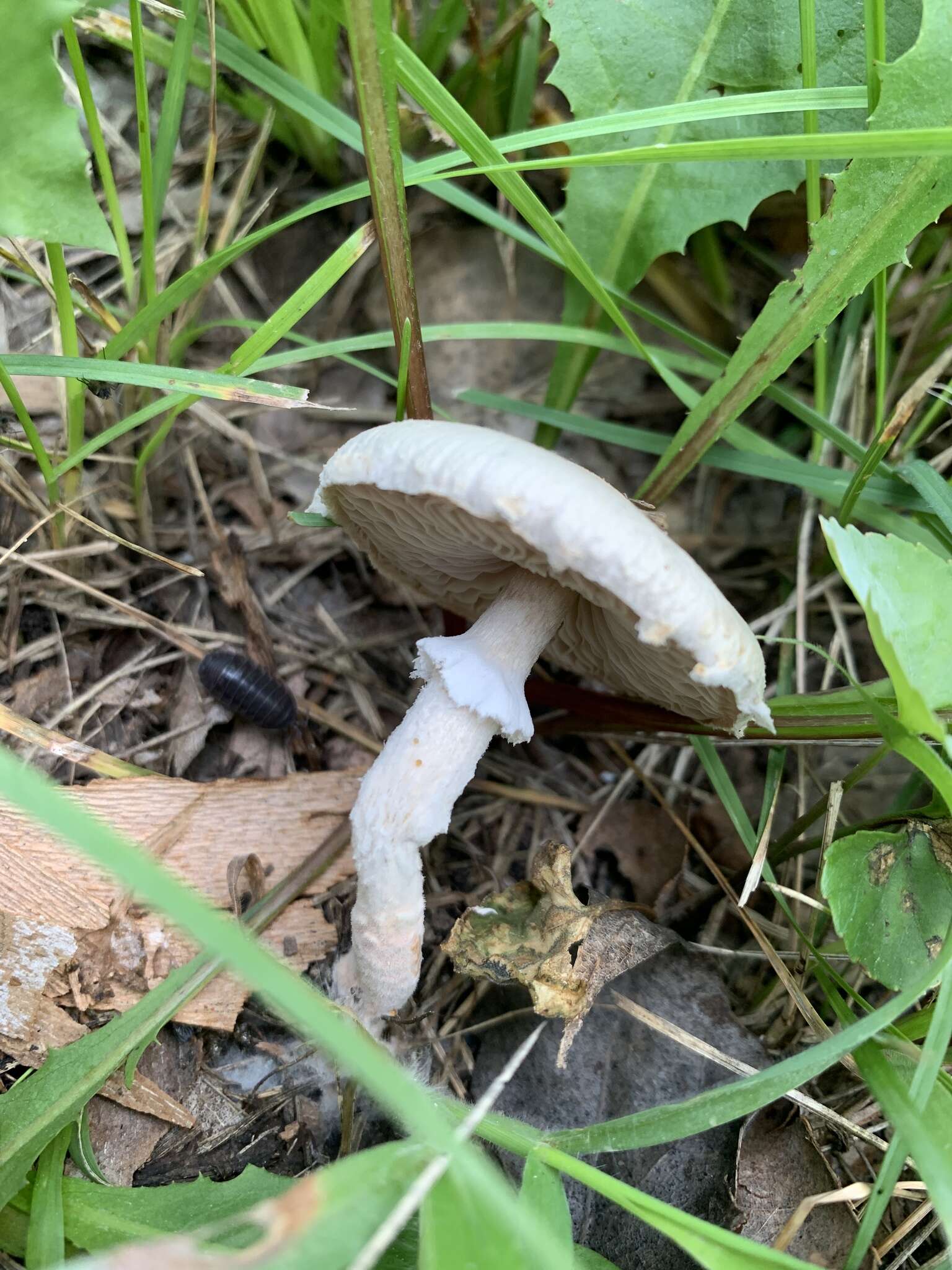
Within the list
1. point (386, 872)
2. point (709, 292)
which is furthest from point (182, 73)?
point (386, 872)

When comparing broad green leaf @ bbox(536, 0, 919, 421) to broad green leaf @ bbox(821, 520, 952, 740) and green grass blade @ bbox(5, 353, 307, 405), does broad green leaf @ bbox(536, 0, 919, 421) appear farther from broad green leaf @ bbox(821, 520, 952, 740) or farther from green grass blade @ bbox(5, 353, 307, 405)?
broad green leaf @ bbox(821, 520, 952, 740)

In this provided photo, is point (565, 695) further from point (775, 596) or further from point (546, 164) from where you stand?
point (546, 164)

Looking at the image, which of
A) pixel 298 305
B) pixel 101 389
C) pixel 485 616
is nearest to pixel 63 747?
pixel 101 389

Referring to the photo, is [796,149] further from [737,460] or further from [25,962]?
[25,962]

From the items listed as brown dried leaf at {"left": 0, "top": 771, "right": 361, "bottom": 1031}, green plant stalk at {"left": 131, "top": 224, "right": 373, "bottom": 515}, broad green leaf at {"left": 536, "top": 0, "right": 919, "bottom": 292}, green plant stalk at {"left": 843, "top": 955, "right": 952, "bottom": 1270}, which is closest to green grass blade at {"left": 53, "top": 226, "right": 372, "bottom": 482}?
green plant stalk at {"left": 131, "top": 224, "right": 373, "bottom": 515}

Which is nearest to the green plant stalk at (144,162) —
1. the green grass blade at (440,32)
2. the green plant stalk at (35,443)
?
the green plant stalk at (35,443)

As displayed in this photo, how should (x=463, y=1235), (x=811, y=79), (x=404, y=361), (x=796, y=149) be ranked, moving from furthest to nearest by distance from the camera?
(x=404, y=361) < (x=811, y=79) < (x=796, y=149) < (x=463, y=1235)

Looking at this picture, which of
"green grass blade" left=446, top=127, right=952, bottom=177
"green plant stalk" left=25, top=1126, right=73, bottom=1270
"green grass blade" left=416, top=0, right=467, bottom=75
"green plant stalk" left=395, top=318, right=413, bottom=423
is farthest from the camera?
"green grass blade" left=416, top=0, right=467, bottom=75

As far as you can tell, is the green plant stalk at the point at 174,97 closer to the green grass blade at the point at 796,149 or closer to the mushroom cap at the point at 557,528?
the green grass blade at the point at 796,149
